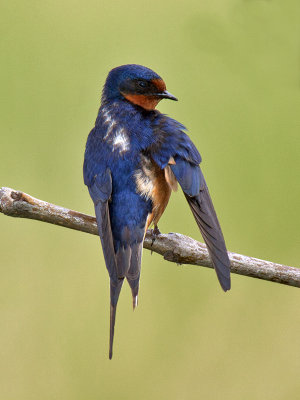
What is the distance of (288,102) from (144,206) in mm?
951

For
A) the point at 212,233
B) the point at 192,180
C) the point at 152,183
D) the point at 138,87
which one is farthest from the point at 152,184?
the point at 138,87

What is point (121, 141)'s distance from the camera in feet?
8.75

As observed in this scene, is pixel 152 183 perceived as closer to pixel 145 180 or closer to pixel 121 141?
pixel 145 180

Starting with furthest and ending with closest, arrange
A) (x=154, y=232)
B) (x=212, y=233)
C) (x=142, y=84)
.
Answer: (x=142, y=84), (x=154, y=232), (x=212, y=233)

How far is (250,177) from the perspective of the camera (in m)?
3.28

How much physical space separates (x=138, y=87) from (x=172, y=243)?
2.12ft

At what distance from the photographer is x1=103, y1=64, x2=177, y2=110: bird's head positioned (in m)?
2.86

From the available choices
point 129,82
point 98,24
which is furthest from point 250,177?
point 98,24

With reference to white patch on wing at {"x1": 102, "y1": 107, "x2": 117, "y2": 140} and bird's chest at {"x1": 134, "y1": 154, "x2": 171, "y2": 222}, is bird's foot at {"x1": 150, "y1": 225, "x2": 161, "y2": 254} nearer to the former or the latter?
bird's chest at {"x1": 134, "y1": 154, "x2": 171, "y2": 222}

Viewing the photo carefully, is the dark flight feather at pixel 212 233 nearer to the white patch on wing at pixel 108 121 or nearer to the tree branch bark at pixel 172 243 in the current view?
the tree branch bark at pixel 172 243

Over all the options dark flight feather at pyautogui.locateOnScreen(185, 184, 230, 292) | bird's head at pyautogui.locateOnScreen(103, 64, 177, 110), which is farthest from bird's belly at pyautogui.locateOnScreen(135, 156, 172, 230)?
bird's head at pyautogui.locateOnScreen(103, 64, 177, 110)

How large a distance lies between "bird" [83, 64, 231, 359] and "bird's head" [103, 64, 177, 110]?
0.06 meters

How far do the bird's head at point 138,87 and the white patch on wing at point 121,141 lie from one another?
218 mm

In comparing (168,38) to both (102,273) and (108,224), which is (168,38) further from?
(108,224)
